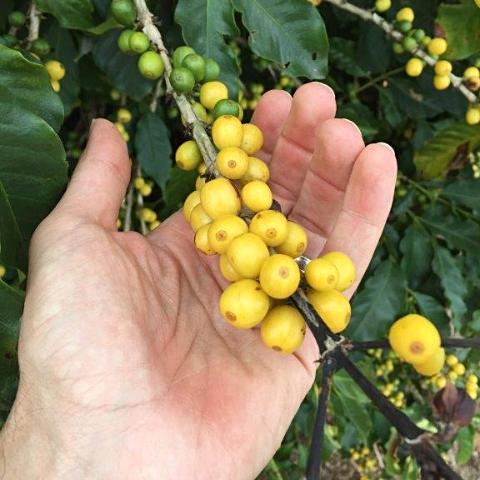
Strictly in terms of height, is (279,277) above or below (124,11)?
below

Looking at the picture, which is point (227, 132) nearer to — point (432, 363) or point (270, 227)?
point (270, 227)

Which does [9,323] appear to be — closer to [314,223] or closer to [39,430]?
[39,430]

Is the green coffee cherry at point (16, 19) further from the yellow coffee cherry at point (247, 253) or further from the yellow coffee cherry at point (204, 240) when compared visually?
the yellow coffee cherry at point (247, 253)

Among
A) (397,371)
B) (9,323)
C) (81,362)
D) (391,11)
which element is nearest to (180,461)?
(81,362)

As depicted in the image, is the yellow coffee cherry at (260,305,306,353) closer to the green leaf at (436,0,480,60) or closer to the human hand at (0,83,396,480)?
the human hand at (0,83,396,480)

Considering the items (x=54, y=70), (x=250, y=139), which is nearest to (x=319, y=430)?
(x=250, y=139)
